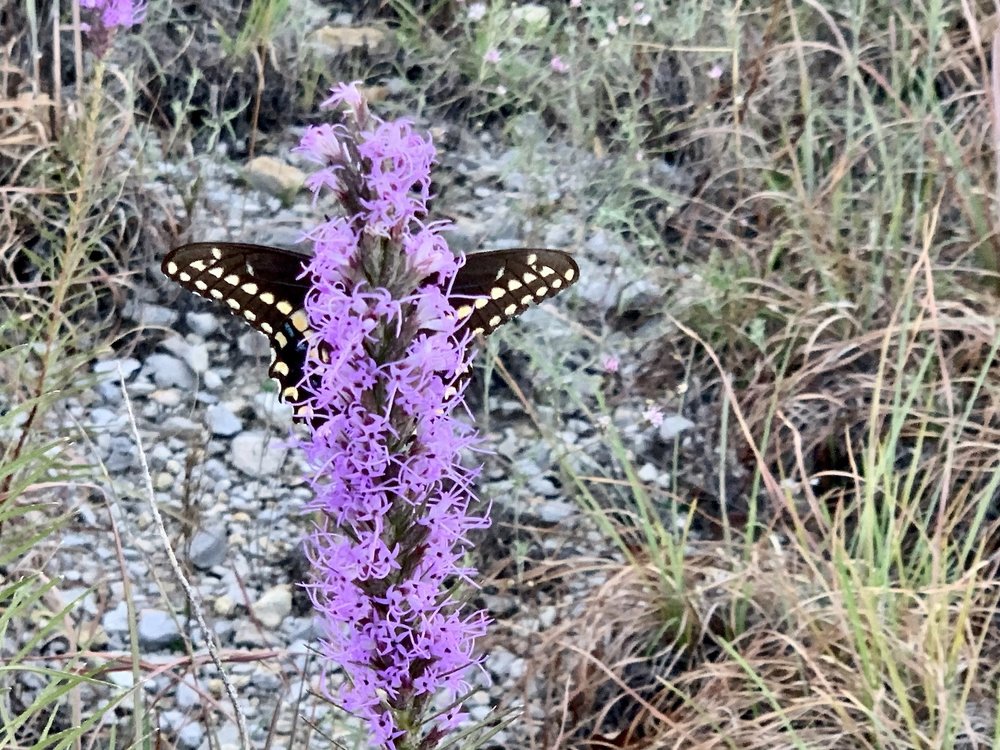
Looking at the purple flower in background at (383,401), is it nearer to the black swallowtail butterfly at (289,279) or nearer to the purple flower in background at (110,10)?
the black swallowtail butterfly at (289,279)

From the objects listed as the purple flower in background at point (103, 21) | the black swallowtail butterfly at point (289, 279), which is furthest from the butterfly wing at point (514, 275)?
the purple flower in background at point (103, 21)

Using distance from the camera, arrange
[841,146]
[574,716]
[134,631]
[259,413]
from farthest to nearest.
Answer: [841,146] → [259,413] → [574,716] → [134,631]

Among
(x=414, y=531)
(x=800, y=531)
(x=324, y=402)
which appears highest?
(x=324, y=402)

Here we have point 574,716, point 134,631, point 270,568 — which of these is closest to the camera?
point 134,631

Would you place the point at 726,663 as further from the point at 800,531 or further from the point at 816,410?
the point at 816,410

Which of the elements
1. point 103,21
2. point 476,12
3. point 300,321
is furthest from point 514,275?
point 476,12

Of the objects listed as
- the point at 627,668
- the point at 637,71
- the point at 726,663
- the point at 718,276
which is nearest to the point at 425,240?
the point at 726,663

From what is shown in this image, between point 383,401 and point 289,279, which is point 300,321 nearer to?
point 289,279
